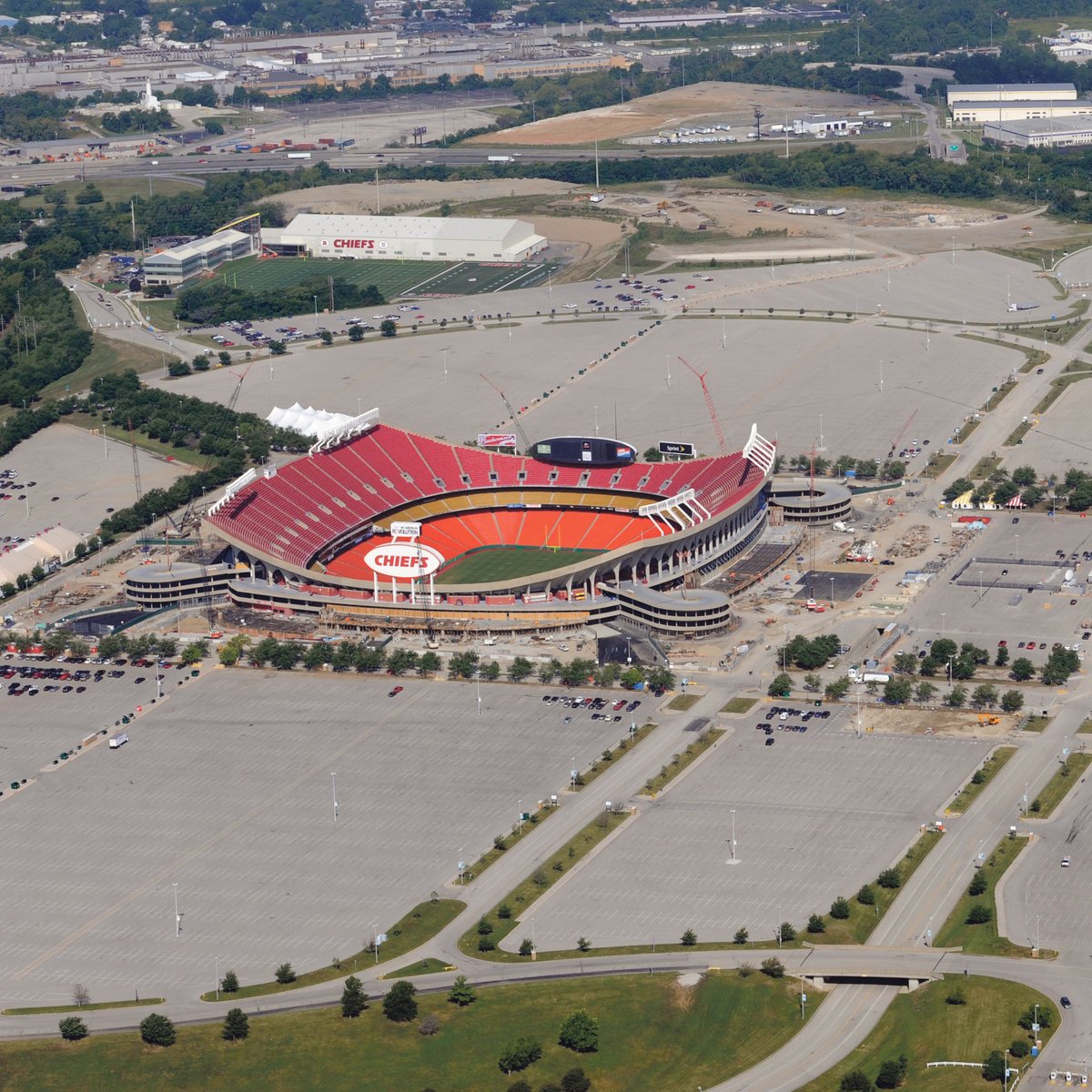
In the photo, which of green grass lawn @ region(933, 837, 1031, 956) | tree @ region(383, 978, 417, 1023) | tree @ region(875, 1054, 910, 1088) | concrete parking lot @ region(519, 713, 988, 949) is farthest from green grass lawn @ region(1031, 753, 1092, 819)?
tree @ region(383, 978, 417, 1023)

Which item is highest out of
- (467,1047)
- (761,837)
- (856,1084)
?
(761,837)

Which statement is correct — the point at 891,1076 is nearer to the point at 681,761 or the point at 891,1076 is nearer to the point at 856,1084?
the point at 856,1084

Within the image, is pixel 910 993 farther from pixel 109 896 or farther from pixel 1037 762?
pixel 109 896

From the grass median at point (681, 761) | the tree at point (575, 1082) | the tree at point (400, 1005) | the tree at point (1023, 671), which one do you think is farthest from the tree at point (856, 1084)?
the tree at point (1023, 671)

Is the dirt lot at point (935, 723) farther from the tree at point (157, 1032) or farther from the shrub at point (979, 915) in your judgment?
the tree at point (157, 1032)

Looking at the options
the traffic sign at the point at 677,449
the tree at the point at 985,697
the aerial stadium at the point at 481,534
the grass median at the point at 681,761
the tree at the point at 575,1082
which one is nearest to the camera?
the tree at the point at 575,1082

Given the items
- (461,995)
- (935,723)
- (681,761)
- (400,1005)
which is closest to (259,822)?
(400,1005)
